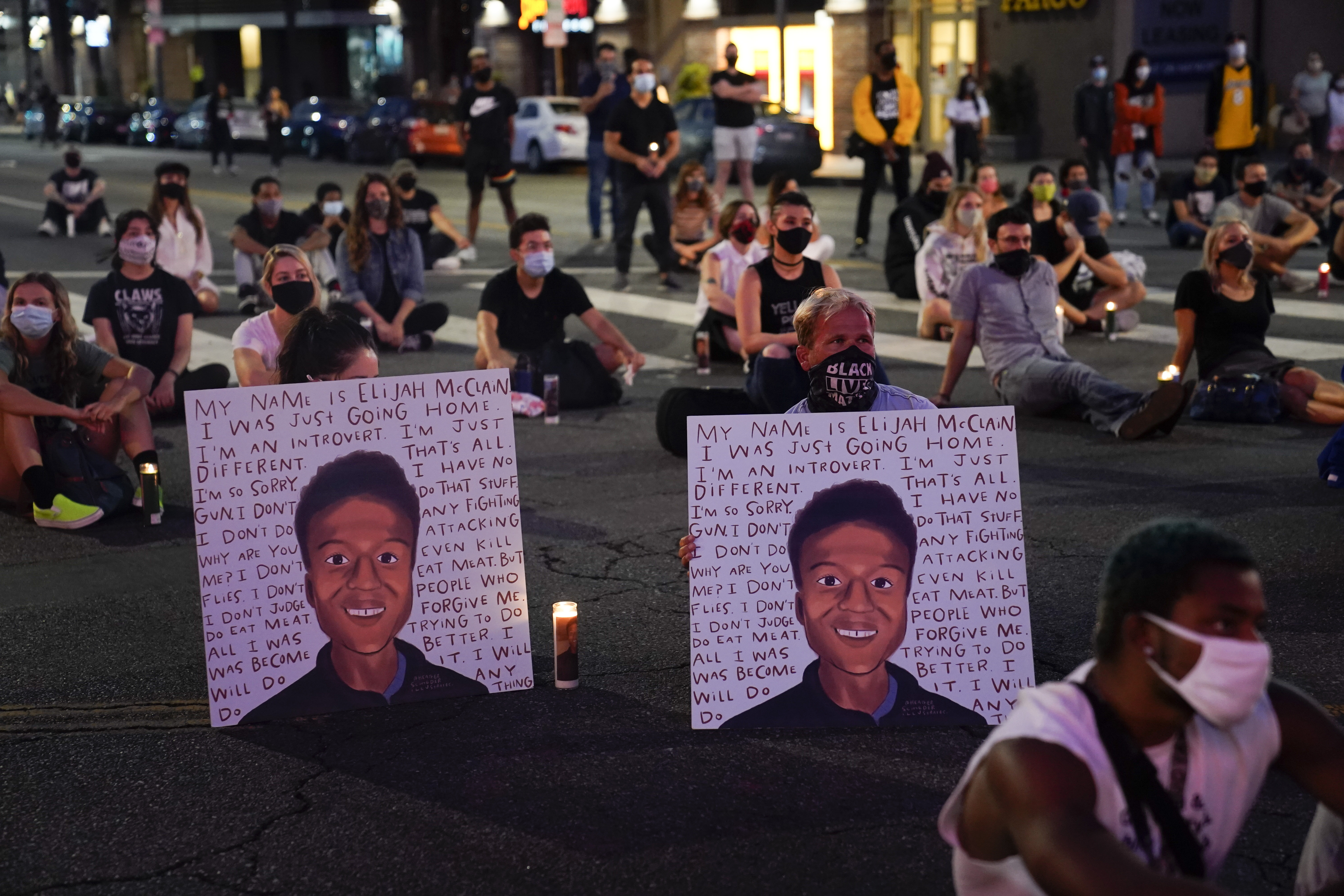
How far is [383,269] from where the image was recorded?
41.7 ft

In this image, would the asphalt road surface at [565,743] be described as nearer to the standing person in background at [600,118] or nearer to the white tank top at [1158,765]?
the white tank top at [1158,765]

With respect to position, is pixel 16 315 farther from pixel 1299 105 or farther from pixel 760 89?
pixel 1299 105

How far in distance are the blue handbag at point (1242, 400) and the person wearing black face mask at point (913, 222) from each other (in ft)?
14.3

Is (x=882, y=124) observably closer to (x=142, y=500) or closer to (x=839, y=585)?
(x=142, y=500)

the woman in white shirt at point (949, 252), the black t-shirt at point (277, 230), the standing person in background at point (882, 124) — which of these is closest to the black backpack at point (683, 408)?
the woman in white shirt at point (949, 252)

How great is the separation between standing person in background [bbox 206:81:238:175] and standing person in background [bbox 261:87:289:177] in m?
0.78

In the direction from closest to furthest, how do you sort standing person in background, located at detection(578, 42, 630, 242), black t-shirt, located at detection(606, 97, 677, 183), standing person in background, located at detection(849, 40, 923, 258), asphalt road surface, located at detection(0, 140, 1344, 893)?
asphalt road surface, located at detection(0, 140, 1344, 893) → black t-shirt, located at detection(606, 97, 677, 183) → standing person in background, located at detection(849, 40, 923, 258) → standing person in background, located at detection(578, 42, 630, 242)

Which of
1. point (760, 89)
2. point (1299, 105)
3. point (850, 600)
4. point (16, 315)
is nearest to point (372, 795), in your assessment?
point (850, 600)

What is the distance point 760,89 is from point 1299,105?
9009 millimetres

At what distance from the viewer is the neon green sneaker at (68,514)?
7.95m

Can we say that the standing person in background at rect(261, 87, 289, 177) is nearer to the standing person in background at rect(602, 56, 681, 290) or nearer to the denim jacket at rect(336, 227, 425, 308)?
the standing person in background at rect(602, 56, 681, 290)

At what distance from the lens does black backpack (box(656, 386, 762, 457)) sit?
27.9 ft

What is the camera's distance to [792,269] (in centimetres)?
917

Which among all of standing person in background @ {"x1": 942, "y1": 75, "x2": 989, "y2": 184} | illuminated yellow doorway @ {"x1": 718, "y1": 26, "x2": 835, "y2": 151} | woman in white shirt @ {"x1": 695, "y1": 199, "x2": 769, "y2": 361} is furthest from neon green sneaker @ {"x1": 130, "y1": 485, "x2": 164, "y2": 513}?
illuminated yellow doorway @ {"x1": 718, "y1": 26, "x2": 835, "y2": 151}
